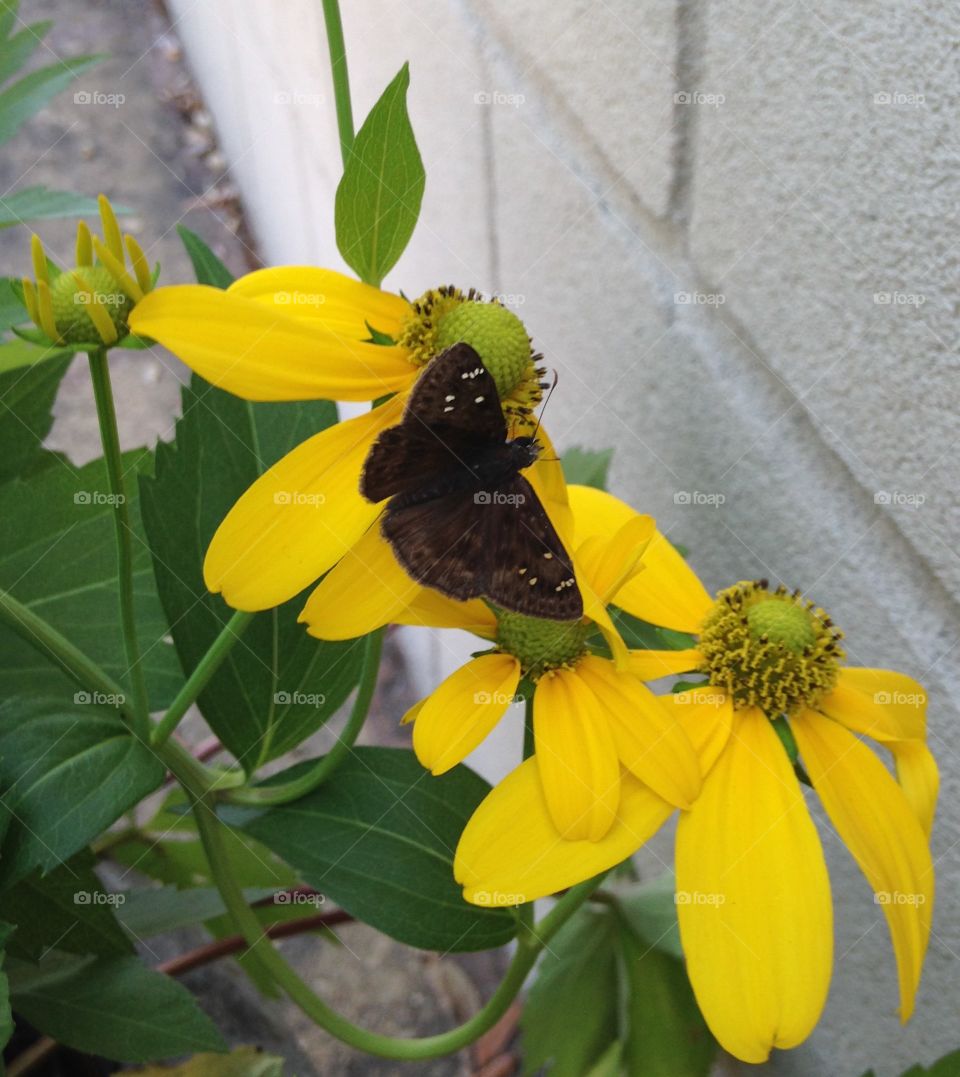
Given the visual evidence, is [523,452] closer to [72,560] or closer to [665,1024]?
[72,560]

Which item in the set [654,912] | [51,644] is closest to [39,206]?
[51,644]

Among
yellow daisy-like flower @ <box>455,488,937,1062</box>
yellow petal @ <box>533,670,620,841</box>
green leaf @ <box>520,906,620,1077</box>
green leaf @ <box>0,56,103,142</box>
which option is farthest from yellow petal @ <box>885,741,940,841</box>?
green leaf @ <box>0,56,103,142</box>

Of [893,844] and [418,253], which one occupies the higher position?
[418,253]

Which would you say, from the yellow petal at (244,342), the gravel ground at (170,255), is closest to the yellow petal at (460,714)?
the yellow petal at (244,342)

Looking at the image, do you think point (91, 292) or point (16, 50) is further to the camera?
point (16, 50)

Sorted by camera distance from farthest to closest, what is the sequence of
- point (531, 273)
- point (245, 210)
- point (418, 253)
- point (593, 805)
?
point (245, 210), point (418, 253), point (531, 273), point (593, 805)

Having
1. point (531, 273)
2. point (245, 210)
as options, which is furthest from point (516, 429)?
point (245, 210)

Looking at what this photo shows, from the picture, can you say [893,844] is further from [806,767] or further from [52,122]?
[52,122]
